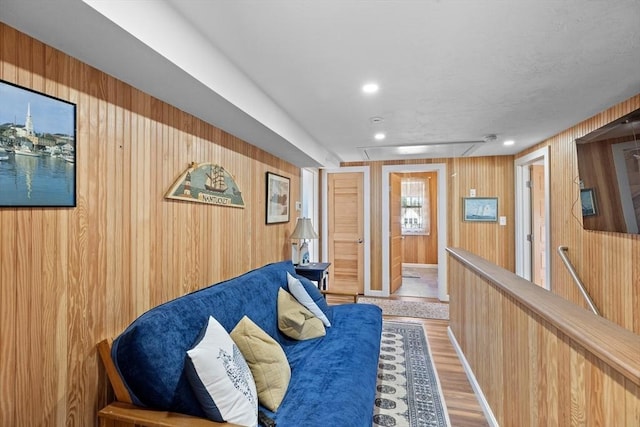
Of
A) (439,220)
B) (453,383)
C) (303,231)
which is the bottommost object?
(453,383)

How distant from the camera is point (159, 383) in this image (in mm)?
1271

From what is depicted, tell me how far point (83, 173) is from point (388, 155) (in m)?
A: 3.96

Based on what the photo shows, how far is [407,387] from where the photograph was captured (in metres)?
2.42

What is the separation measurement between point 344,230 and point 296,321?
3187 mm

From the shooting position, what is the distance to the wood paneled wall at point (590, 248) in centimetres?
238

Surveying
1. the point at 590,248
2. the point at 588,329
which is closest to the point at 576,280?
the point at 590,248

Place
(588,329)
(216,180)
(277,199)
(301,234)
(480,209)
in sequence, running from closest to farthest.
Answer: (588,329) → (216,180) → (277,199) → (301,234) → (480,209)

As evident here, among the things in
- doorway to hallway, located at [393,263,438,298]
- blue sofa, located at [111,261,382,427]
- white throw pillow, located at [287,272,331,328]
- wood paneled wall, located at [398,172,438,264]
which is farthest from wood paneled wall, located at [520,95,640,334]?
wood paneled wall, located at [398,172,438,264]

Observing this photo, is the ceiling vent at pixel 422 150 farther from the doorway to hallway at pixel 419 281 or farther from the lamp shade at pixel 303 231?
the doorway to hallway at pixel 419 281

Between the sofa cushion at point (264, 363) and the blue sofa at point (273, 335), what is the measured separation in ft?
0.19

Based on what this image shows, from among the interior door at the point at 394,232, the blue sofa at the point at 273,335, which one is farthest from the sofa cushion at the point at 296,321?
the interior door at the point at 394,232

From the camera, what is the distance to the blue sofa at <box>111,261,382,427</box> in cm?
128

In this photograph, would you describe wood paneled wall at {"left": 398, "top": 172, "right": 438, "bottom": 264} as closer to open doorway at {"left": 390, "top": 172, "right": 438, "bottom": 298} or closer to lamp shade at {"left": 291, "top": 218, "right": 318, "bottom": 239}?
open doorway at {"left": 390, "top": 172, "right": 438, "bottom": 298}

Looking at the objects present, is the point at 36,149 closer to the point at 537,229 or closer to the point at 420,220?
the point at 537,229
